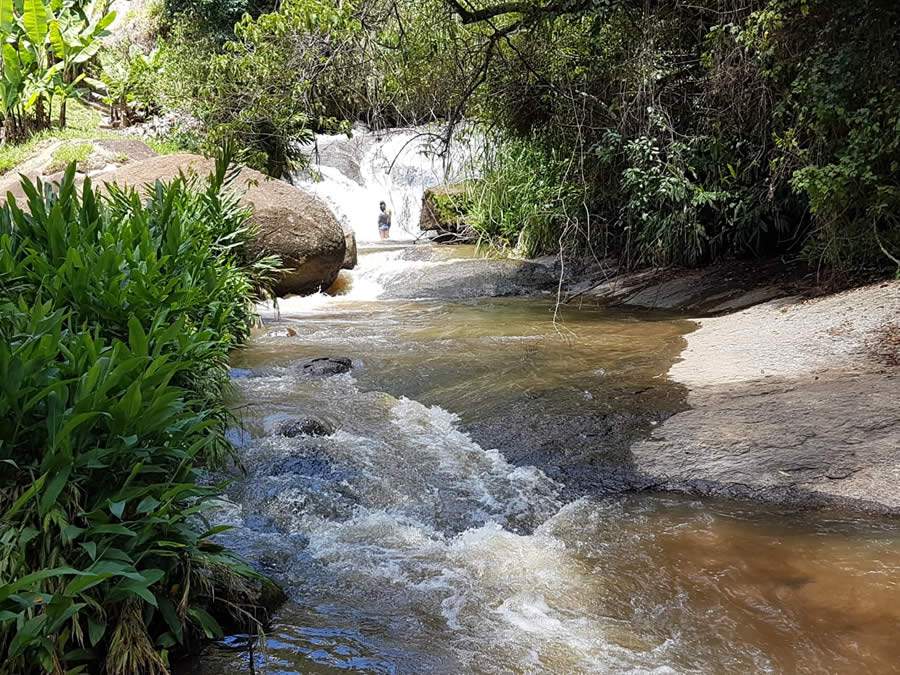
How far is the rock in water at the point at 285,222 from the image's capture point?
34.1ft

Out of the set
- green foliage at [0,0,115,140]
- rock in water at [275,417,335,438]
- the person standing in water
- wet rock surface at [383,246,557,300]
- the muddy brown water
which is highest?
green foliage at [0,0,115,140]

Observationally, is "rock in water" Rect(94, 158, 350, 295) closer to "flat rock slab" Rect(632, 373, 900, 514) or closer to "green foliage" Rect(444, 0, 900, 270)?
"green foliage" Rect(444, 0, 900, 270)

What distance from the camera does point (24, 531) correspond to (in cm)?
232

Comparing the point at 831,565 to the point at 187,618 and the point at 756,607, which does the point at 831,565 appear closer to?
the point at 756,607

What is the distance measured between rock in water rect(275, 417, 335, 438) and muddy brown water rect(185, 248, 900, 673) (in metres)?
0.09

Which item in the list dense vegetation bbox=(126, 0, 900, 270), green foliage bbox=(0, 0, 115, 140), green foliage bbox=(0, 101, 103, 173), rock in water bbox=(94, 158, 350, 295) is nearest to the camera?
dense vegetation bbox=(126, 0, 900, 270)

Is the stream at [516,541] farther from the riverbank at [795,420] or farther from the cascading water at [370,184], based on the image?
the cascading water at [370,184]

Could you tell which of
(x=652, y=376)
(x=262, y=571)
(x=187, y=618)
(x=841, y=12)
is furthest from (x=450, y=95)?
(x=187, y=618)

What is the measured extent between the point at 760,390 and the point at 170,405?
4.12 m

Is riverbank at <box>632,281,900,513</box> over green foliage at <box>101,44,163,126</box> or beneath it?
→ beneath

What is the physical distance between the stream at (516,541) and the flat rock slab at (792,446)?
177 mm

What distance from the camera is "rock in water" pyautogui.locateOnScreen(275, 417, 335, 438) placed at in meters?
5.26

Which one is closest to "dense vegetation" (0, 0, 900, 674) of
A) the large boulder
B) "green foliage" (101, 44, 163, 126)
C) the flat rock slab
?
the large boulder

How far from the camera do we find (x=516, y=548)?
12.7 feet
